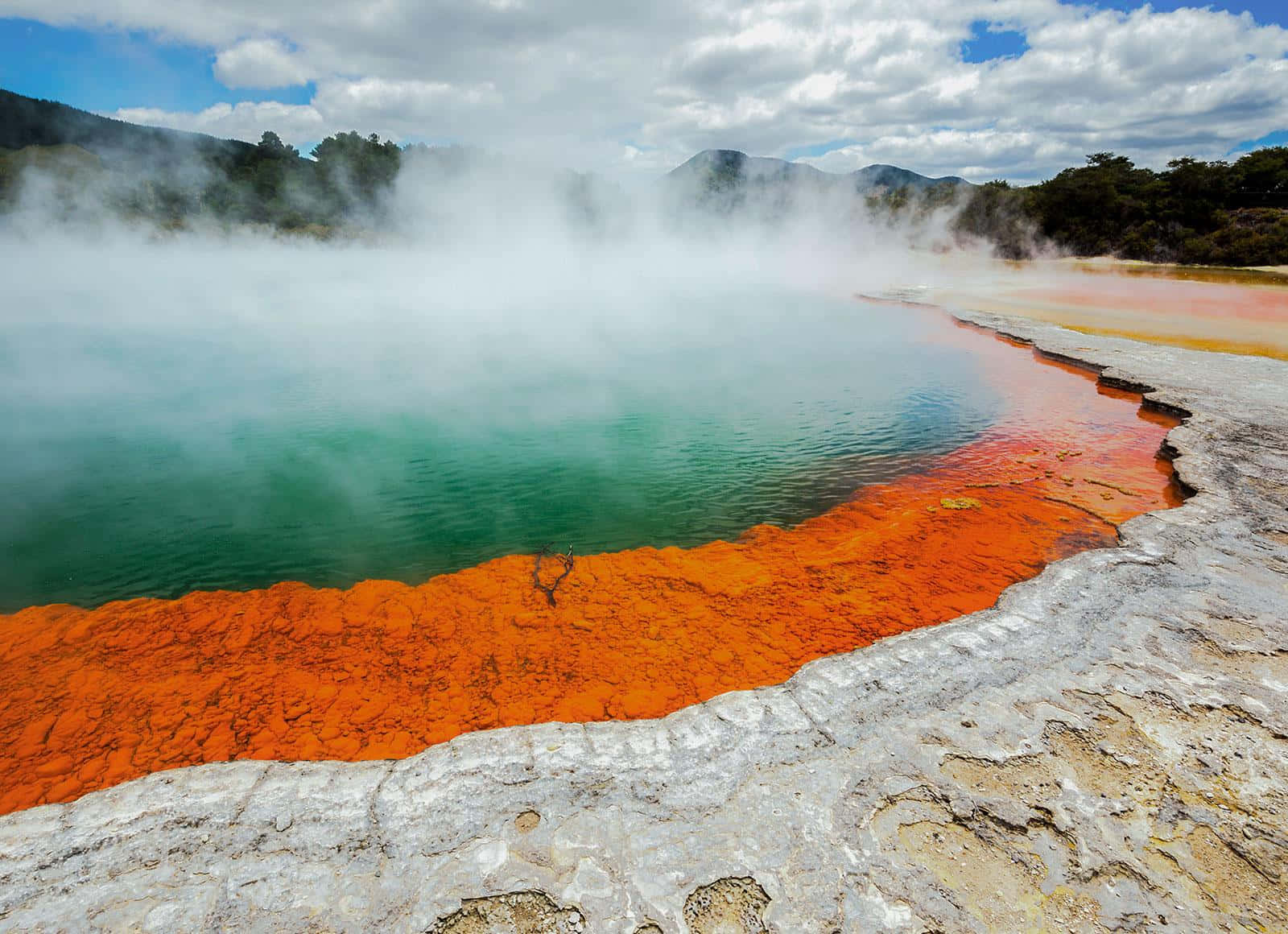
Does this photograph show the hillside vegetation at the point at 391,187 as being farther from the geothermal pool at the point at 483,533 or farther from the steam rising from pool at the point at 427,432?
the geothermal pool at the point at 483,533

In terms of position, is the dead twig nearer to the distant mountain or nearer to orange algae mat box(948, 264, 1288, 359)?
orange algae mat box(948, 264, 1288, 359)

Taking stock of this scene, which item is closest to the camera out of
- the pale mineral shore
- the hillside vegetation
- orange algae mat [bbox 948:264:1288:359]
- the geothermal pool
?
the pale mineral shore

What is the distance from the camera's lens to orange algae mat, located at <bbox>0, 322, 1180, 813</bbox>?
271 cm

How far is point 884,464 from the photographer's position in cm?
567

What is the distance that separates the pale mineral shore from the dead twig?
4.77 feet

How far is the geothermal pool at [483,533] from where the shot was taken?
9.55 feet

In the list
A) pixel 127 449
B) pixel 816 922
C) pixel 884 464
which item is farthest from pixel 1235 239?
pixel 127 449

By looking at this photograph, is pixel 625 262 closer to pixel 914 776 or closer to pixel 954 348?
pixel 954 348

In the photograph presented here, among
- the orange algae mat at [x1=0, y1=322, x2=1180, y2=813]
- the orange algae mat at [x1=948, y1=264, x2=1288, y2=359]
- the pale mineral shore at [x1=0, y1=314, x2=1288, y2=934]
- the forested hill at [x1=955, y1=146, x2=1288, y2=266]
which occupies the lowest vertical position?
the orange algae mat at [x1=0, y1=322, x2=1180, y2=813]

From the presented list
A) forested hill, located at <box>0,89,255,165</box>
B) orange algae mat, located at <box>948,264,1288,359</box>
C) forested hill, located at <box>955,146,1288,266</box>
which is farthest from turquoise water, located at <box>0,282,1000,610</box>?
forested hill, located at <box>0,89,255,165</box>

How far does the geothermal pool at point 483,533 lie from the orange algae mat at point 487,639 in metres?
0.02

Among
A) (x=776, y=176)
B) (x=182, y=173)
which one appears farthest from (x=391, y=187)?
(x=776, y=176)

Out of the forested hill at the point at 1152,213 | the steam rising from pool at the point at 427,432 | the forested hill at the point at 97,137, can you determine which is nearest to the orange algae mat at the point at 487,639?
the steam rising from pool at the point at 427,432

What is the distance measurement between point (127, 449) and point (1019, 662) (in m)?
7.99
